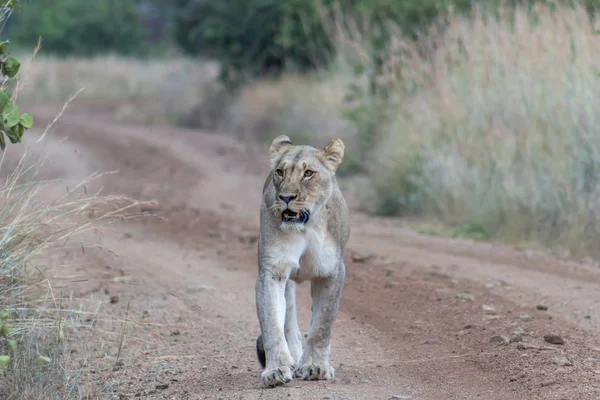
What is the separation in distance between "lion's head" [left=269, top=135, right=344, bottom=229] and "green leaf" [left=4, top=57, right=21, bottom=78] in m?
1.60

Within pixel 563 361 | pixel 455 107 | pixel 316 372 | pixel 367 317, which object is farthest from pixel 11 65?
pixel 455 107

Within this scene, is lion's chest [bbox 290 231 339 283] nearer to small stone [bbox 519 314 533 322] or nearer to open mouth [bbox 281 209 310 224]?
open mouth [bbox 281 209 310 224]

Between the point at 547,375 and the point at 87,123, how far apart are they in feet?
77.1

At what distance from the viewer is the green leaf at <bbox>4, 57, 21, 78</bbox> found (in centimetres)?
589

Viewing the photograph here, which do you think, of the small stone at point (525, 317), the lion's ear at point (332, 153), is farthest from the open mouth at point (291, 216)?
the small stone at point (525, 317)

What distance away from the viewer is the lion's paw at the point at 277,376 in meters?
5.55

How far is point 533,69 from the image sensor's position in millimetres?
12664

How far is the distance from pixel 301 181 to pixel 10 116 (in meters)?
1.73

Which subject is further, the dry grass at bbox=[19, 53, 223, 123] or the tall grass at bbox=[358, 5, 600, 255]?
the dry grass at bbox=[19, 53, 223, 123]

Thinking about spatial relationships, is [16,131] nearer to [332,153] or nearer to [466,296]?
[332,153]

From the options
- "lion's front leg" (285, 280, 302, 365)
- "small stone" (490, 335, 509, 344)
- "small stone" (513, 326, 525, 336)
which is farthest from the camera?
"small stone" (513, 326, 525, 336)

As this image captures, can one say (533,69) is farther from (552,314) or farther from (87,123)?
(87,123)

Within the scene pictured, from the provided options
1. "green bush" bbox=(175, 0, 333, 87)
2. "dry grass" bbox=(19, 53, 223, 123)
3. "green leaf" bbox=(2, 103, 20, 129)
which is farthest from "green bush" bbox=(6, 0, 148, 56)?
"green leaf" bbox=(2, 103, 20, 129)

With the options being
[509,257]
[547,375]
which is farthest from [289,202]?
[509,257]
